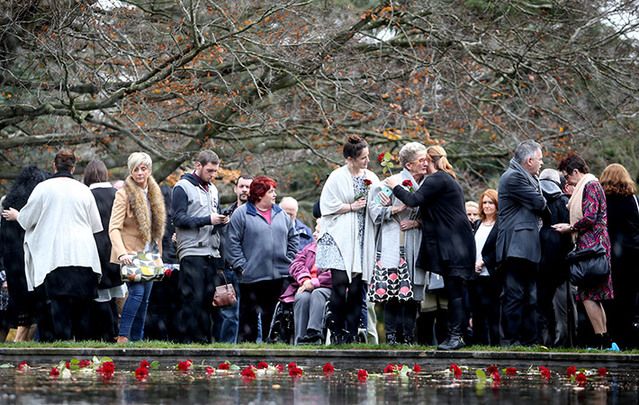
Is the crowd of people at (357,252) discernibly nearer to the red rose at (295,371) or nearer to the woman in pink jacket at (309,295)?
the woman in pink jacket at (309,295)

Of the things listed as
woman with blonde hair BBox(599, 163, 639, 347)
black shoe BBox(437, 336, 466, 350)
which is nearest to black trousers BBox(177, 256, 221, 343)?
black shoe BBox(437, 336, 466, 350)

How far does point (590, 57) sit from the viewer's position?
20688 mm

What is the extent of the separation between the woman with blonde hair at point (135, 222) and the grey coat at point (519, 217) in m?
3.50

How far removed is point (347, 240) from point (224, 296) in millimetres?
1755

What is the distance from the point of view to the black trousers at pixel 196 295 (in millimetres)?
13500

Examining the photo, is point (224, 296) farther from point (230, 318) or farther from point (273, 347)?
point (273, 347)

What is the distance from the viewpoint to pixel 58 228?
42.5 feet

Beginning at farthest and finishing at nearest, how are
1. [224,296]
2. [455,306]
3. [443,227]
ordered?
[224,296]
[443,227]
[455,306]

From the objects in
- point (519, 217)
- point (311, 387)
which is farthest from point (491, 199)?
point (311, 387)

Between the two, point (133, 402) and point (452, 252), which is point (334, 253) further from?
point (133, 402)

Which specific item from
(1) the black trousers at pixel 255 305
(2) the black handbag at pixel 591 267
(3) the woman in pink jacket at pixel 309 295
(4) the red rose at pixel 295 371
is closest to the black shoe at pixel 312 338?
(3) the woman in pink jacket at pixel 309 295

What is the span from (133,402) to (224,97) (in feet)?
43.8

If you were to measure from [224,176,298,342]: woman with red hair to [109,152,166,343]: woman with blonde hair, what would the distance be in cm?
107

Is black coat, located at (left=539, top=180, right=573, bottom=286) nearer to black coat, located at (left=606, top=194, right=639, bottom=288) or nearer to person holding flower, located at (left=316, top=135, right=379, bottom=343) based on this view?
black coat, located at (left=606, top=194, right=639, bottom=288)
